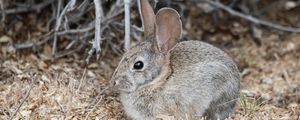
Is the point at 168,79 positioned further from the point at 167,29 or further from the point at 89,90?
the point at 89,90

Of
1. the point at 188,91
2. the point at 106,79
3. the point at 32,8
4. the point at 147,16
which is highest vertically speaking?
the point at 32,8

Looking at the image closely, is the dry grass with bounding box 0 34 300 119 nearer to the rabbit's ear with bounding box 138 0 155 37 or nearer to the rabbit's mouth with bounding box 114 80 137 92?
the rabbit's mouth with bounding box 114 80 137 92

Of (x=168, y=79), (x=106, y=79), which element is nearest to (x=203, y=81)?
(x=168, y=79)

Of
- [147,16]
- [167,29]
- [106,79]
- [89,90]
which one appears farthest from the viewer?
[106,79]

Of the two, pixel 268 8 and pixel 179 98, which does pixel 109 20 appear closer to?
pixel 179 98

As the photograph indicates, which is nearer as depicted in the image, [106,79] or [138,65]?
[138,65]

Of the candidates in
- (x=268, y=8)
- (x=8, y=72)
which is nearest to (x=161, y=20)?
(x=8, y=72)

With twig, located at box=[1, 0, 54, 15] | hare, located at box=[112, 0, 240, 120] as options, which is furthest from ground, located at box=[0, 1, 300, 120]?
hare, located at box=[112, 0, 240, 120]
